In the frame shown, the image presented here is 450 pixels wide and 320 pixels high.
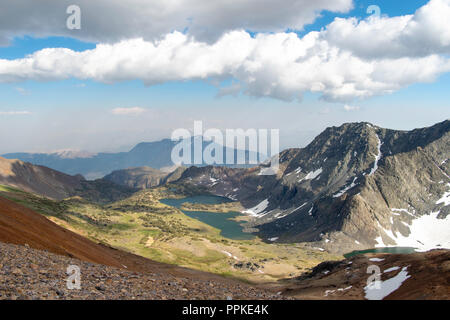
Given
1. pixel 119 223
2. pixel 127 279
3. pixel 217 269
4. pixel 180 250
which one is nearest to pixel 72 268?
pixel 127 279

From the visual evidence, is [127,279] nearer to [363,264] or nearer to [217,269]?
[363,264]

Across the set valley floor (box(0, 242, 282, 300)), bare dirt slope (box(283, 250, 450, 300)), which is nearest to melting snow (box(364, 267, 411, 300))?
bare dirt slope (box(283, 250, 450, 300))

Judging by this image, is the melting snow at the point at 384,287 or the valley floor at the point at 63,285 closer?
the valley floor at the point at 63,285

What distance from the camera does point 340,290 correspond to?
204 feet

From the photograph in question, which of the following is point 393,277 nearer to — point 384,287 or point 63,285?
point 384,287

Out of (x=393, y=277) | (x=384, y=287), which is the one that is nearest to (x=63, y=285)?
(x=384, y=287)

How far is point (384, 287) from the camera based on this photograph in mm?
55531

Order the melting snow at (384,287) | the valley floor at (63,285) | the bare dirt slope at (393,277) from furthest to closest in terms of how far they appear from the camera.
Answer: the melting snow at (384,287) → the bare dirt slope at (393,277) → the valley floor at (63,285)

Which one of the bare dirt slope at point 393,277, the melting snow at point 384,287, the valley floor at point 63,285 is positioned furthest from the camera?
the melting snow at point 384,287

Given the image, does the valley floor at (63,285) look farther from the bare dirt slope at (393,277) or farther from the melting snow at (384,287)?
the melting snow at (384,287)

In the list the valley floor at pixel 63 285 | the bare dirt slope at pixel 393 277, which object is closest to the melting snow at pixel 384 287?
the bare dirt slope at pixel 393 277

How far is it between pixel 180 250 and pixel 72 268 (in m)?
120

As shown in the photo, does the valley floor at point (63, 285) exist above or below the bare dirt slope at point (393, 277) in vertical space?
above

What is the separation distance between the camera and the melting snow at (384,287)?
52.2 metres
